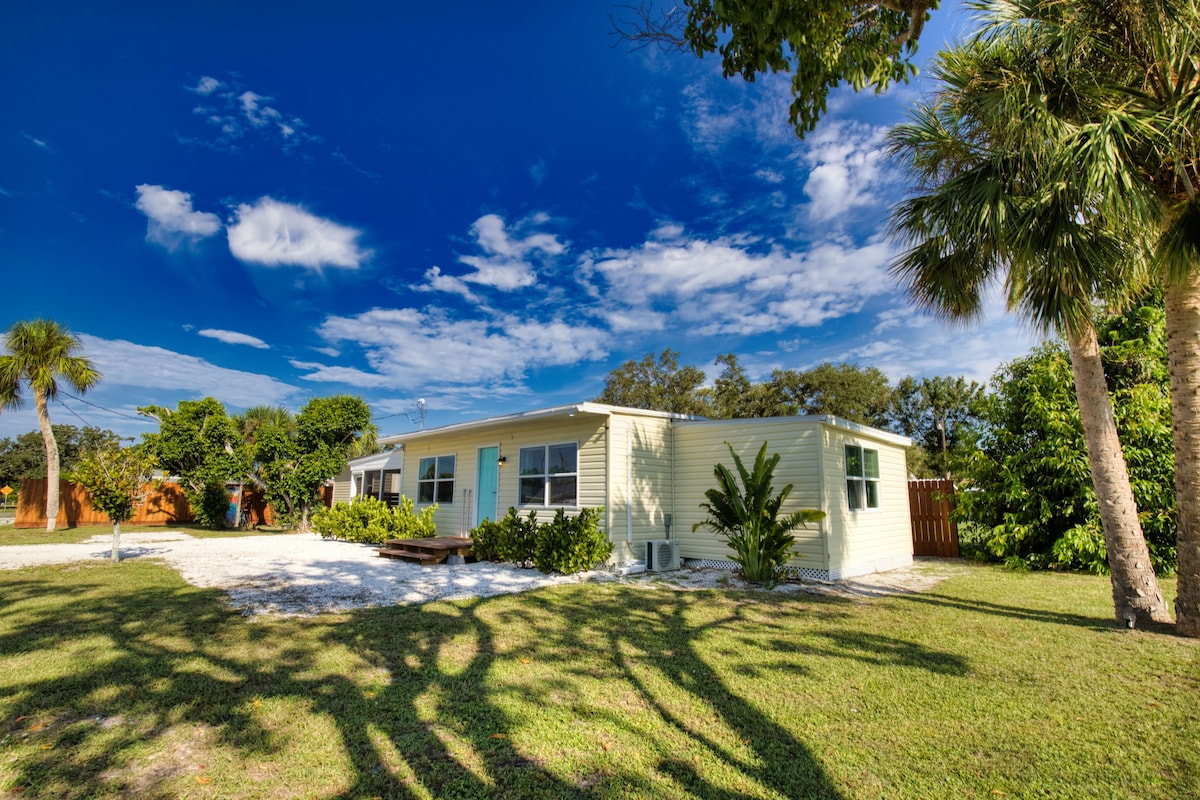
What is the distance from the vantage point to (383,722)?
334cm

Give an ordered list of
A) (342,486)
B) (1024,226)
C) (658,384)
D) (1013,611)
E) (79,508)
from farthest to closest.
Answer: (658,384)
(79,508)
(342,486)
(1013,611)
(1024,226)

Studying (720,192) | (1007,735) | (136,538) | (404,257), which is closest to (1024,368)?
(720,192)

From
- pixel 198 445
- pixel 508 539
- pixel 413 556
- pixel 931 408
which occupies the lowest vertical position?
pixel 413 556

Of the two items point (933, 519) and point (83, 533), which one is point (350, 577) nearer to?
point (933, 519)

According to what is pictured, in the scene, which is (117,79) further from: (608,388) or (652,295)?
(608,388)

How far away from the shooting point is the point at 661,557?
10234mm

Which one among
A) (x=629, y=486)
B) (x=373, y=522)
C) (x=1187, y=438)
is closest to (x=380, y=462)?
(x=373, y=522)

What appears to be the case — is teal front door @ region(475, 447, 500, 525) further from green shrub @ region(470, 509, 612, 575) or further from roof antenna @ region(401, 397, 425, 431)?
roof antenna @ region(401, 397, 425, 431)

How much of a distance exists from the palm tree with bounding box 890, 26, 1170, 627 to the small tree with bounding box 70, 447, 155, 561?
14246mm

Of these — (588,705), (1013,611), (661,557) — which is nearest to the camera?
(588,705)

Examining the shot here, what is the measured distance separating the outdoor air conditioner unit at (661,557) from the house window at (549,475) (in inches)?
69.2

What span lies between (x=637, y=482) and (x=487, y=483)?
4077mm

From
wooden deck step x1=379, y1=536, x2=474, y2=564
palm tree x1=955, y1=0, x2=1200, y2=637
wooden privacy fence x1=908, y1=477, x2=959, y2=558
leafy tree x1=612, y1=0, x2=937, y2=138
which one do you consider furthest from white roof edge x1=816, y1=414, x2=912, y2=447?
wooden deck step x1=379, y1=536, x2=474, y2=564

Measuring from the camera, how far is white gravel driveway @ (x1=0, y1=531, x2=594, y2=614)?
726cm
